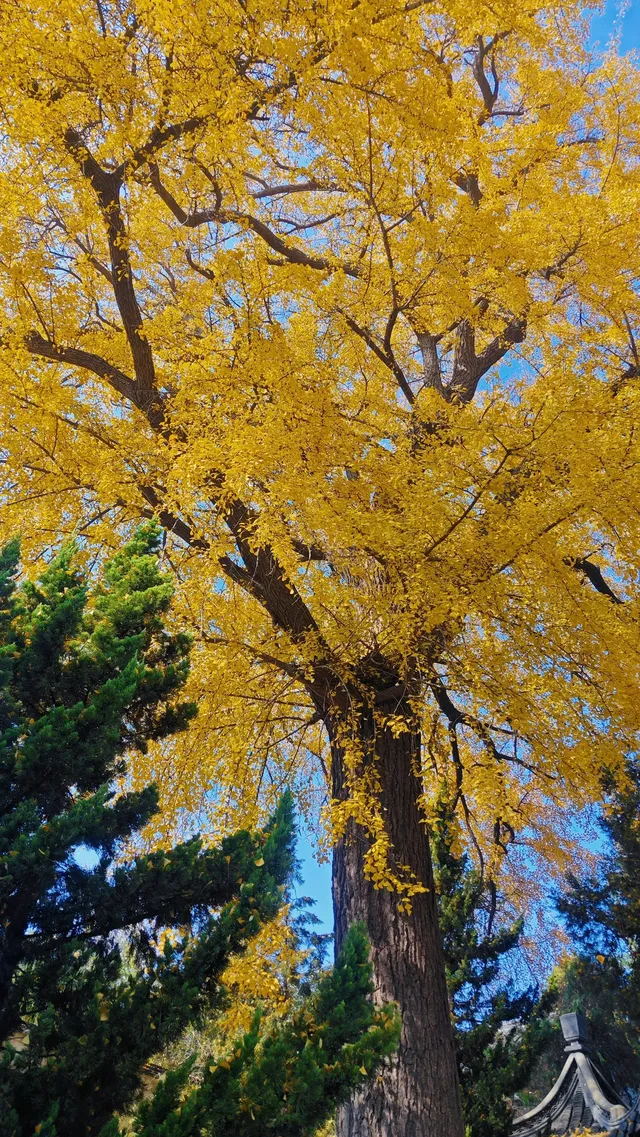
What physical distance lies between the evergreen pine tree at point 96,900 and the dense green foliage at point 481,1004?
16.8 feet

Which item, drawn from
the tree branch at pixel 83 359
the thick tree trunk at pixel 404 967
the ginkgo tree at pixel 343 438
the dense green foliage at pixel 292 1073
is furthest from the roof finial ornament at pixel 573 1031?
the tree branch at pixel 83 359

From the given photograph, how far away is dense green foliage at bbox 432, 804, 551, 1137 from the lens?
788 cm

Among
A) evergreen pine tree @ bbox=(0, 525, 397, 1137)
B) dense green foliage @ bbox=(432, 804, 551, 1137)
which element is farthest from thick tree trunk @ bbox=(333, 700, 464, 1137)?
dense green foliage @ bbox=(432, 804, 551, 1137)

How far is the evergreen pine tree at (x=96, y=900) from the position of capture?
2.61m

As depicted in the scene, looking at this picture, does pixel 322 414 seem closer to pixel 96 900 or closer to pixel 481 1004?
pixel 96 900

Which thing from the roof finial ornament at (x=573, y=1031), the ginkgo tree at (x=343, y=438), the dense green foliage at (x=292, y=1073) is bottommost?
the dense green foliage at (x=292, y=1073)

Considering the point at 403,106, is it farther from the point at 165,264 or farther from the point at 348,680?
the point at 348,680

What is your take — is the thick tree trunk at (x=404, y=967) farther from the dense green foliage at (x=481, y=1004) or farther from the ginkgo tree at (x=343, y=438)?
the dense green foliage at (x=481, y=1004)

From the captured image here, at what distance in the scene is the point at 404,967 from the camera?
4.90 meters

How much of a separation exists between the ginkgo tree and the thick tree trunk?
2cm

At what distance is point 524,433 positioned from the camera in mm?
5039

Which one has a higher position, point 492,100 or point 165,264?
point 492,100

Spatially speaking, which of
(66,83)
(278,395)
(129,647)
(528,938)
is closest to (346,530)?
(278,395)

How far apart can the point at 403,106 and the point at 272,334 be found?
63.2 inches
